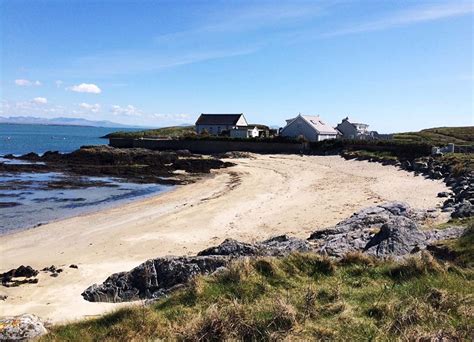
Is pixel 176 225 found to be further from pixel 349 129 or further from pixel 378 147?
pixel 349 129

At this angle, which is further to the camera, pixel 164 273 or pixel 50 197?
pixel 50 197

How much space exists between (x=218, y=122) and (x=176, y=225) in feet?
206

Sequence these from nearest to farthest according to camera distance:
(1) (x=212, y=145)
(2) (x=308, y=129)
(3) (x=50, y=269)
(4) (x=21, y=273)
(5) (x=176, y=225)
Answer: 1. (4) (x=21, y=273)
2. (3) (x=50, y=269)
3. (5) (x=176, y=225)
4. (1) (x=212, y=145)
5. (2) (x=308, y=129)

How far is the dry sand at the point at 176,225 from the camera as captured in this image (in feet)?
35.2

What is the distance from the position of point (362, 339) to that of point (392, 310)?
718 millimetres

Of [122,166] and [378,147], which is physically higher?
[378,147]

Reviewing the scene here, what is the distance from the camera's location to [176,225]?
17688 mm

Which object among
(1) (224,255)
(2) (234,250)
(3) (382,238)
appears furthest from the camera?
(2) (234,250)

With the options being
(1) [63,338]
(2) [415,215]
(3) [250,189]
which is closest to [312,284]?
(1) [63,338]

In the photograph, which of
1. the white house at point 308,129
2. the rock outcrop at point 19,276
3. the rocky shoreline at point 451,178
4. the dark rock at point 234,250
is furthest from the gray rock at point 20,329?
the white house at point 308,129

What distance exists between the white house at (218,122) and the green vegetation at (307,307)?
70690mm

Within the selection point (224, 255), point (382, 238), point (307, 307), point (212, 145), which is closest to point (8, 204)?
point (224, 255)

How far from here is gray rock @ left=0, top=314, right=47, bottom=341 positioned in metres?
5.41

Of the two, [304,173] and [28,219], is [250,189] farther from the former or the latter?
[28,219]
